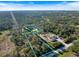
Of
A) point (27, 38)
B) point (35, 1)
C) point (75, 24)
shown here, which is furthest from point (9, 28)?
point (75, 24)

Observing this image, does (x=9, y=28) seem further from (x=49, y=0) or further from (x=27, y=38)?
(x=49, y=0)

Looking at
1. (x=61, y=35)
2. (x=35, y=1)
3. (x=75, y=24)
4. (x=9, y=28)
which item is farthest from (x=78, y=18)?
(x=9, y=28)

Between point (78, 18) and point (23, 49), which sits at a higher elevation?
point (78, 18)

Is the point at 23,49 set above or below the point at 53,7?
below

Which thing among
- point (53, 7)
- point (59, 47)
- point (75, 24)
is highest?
point (53, 7)

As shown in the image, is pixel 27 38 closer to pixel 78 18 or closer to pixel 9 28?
pixel 9 28
